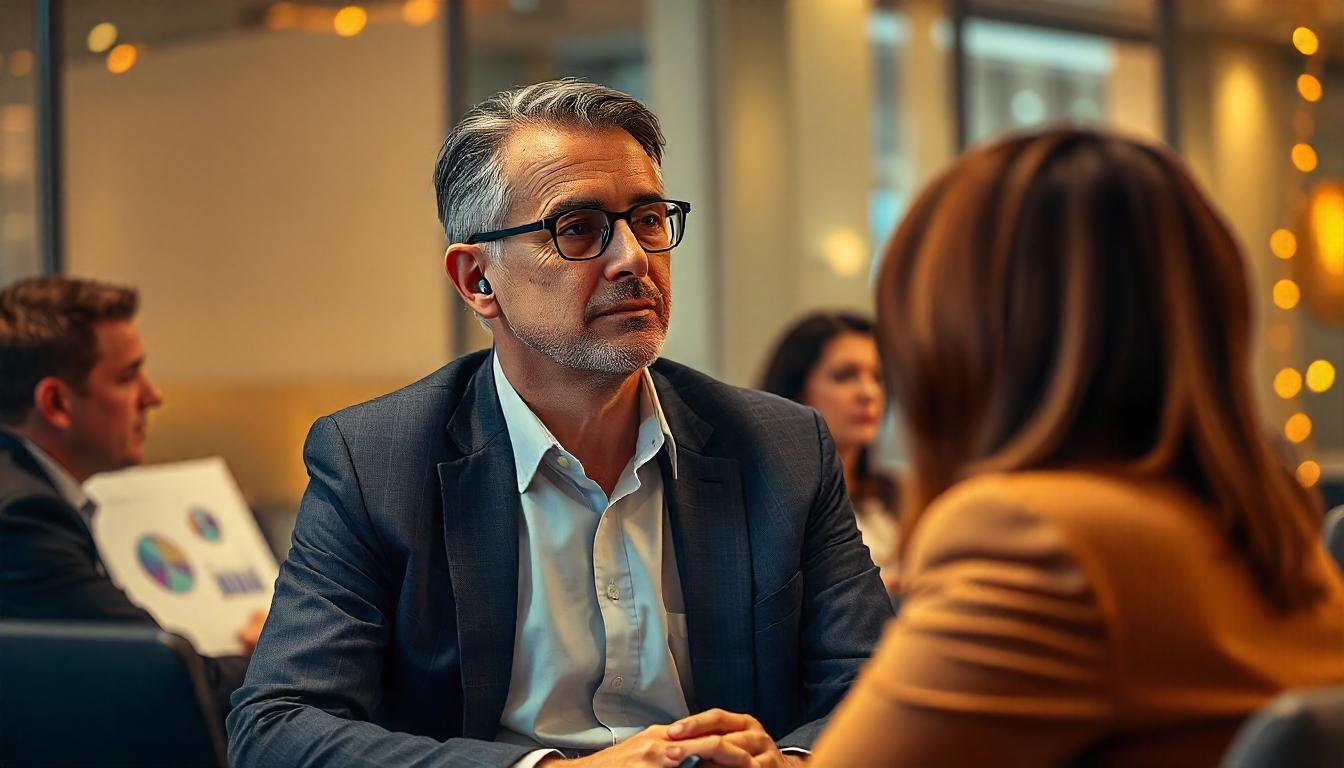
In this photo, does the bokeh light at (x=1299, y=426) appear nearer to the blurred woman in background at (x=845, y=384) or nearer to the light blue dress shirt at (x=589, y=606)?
the blurred woman in background at (x=845, y=384)

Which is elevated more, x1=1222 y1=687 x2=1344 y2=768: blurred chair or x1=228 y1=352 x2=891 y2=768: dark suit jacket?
x1=1222 y1=687 x2=1344 y2=768: blurred chair

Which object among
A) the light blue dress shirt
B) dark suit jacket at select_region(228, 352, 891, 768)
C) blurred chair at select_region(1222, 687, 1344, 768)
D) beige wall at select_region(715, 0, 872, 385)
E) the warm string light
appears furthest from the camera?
the warm string light

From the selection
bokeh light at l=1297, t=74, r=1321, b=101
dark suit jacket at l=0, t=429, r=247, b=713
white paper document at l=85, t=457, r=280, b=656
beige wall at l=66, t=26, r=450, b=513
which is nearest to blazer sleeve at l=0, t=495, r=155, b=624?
dark suit jacket at l=0, t=429, r=247, b=713

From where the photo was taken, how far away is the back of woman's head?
443 cm

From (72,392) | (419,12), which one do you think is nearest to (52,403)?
(72,392)

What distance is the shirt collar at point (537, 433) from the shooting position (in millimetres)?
1991

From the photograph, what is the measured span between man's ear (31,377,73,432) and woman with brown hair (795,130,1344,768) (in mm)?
2548

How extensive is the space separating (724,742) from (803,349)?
281cm

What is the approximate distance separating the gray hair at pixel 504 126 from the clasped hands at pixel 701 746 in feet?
2.36

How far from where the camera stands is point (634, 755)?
5.53ft

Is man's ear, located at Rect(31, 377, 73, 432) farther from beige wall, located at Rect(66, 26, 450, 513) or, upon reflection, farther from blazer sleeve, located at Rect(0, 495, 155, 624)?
beige wall, located at Rect(66, 26, 450, 513)

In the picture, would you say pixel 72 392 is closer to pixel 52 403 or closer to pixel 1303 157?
pixel 52 403

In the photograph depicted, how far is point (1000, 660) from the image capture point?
0.99 metres

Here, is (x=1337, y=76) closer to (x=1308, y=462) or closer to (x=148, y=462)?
(x=1308, y=462)
